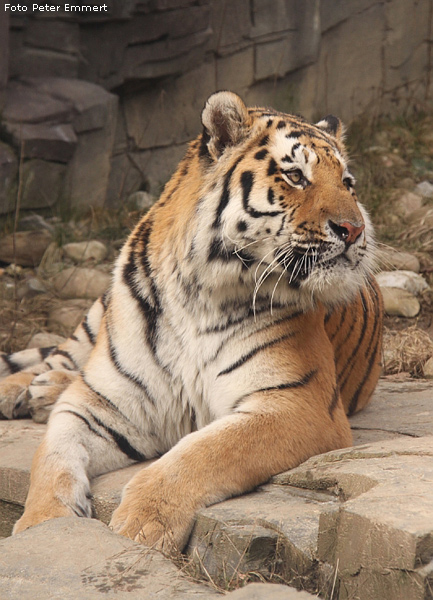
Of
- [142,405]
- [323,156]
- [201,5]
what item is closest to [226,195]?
[323,156]

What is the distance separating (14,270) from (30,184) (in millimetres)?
619

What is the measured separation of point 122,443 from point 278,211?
3.11 ft

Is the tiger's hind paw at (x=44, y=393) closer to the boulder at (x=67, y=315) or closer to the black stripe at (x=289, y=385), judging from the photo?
the black stripe at (x=289, y=385)

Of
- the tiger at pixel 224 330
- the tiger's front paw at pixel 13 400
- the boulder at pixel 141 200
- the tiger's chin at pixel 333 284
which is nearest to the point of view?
the tiger at pixel 224 330

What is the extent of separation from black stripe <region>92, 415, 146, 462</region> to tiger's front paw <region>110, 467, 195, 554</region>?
0.51 meters

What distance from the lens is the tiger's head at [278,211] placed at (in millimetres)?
2572

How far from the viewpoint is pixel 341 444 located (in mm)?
2664

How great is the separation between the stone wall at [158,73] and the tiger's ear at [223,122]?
91.4 inches

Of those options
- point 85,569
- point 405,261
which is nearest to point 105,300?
point 85,569

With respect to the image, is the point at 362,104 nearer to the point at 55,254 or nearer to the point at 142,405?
the point at 55,254

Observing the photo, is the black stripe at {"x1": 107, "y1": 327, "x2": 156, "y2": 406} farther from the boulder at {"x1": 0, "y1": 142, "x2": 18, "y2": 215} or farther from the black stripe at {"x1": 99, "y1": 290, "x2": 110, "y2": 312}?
the boulder at {"x1": 0, "y1": 142, "x2": 18, "y2": 215}

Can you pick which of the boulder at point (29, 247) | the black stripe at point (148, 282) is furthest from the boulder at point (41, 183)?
the black stripe at point (148, 282)

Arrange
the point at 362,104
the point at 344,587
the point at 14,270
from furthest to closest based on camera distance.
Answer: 1. the point at 362,104
2. the point at 14,270
3. the point at 344,587

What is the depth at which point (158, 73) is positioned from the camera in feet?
20.9
